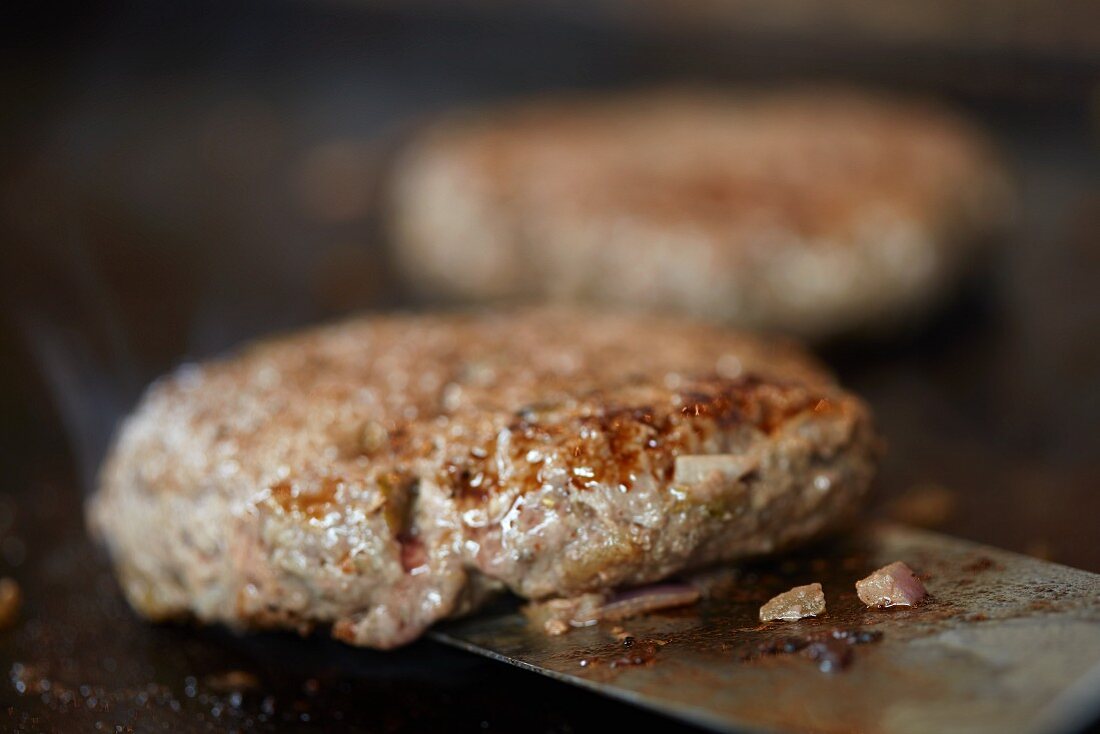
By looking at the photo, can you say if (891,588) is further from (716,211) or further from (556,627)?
(716,211)

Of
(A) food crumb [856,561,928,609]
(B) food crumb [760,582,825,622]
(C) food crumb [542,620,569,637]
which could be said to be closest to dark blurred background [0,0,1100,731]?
(C) food crumb [542,620,569,637]

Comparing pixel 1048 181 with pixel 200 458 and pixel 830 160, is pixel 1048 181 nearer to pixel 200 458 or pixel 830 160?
pixel 830 160

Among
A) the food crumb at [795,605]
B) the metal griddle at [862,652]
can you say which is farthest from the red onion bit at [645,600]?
the food crumb at [795,605]

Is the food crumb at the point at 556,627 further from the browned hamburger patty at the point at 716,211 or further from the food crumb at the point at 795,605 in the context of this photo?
the browned hamburger patty at the point at 716,211

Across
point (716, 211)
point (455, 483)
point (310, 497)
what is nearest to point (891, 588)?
point (455, 483)

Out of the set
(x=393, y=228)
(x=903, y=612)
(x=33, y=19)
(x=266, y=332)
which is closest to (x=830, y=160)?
(x=393, y=228)

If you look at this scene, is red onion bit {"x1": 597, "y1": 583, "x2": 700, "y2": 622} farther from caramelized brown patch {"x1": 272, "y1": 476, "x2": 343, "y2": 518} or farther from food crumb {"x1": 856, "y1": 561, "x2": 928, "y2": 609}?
caramelized brown patch {"x1": 272, "y1": 476, "x2": 343, "y2": 518}
